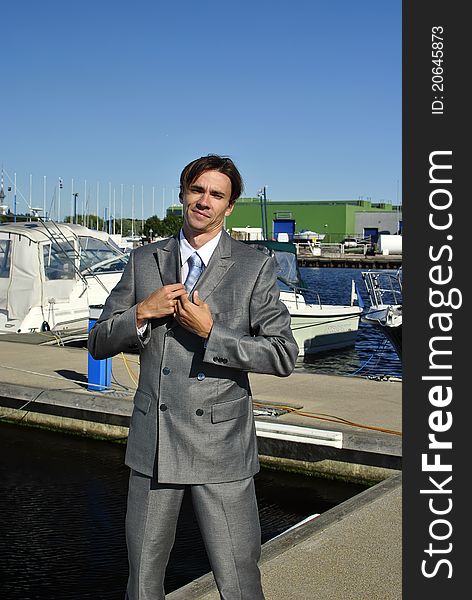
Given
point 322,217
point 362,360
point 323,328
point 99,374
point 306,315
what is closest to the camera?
point 99,374

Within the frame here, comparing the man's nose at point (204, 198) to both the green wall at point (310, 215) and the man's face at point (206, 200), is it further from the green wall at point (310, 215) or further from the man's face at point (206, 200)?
the green wall at point (310, 215)

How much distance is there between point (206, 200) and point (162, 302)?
419 mm

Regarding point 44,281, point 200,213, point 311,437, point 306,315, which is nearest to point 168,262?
point 200,213

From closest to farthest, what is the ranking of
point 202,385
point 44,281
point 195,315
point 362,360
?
1. point 195,315
2. point 202,385
3. point 44,281
4. point 362,360

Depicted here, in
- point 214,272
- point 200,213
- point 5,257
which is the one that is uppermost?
point 5,257

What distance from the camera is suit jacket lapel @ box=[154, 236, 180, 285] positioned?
3260 millimetres

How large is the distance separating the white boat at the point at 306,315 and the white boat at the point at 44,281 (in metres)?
3.98

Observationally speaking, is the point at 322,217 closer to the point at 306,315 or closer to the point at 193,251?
the point at 306,315

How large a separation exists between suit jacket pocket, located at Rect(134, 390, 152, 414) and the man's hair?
0.74 meters

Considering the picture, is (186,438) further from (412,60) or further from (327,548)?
(327,548)

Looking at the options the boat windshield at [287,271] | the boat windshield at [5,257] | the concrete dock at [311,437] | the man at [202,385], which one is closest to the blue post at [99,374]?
the concrete dock at [311,437]

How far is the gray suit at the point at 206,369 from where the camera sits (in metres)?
3.12

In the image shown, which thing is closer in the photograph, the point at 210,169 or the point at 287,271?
the point at 210,169

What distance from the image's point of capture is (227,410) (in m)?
3.16
